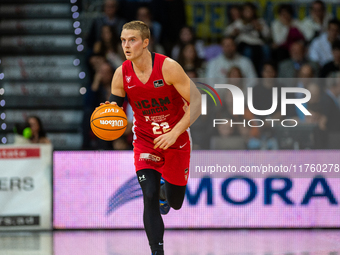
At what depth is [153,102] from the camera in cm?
524

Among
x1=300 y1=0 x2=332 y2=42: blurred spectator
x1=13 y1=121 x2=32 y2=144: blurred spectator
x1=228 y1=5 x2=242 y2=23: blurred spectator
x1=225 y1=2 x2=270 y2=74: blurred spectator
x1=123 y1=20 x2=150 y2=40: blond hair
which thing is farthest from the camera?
x1=300 y1=0 x2=332 y2=42: blurred spectator

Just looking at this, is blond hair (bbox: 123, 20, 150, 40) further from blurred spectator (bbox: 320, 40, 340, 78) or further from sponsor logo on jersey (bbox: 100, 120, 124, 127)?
blurred spectator (bbox: 320, 40, 340, 78)

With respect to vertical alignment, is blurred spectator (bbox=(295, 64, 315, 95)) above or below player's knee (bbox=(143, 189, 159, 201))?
above

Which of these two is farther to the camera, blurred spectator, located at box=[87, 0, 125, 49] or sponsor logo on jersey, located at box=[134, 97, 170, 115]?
blurred spectator, located at box=[87, 0, 125, 49]

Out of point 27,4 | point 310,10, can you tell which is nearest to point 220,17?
point 310,10

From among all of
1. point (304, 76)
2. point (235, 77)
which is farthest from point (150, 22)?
point (304, 76)

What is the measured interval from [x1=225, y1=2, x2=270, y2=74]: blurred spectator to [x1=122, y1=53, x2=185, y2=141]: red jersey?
15.1 ft

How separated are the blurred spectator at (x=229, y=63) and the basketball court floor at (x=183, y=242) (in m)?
3.00

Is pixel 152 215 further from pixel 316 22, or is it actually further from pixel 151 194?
pixel 316 22

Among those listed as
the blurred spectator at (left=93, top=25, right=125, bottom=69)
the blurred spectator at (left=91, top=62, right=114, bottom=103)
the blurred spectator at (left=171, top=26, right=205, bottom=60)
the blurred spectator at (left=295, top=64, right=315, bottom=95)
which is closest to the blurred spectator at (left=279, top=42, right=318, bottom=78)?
the blurred spectator at (left=295, top=64, right=315, bottom=95)

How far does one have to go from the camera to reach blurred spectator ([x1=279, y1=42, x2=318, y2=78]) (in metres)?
9.30

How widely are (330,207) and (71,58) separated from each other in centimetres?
572

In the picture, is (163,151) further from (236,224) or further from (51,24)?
(51,24)

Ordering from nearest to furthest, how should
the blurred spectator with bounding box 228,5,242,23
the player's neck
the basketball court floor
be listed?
the player's neck → the basketball court floor → the blurred spectator with bounding box 228,5,242,23
